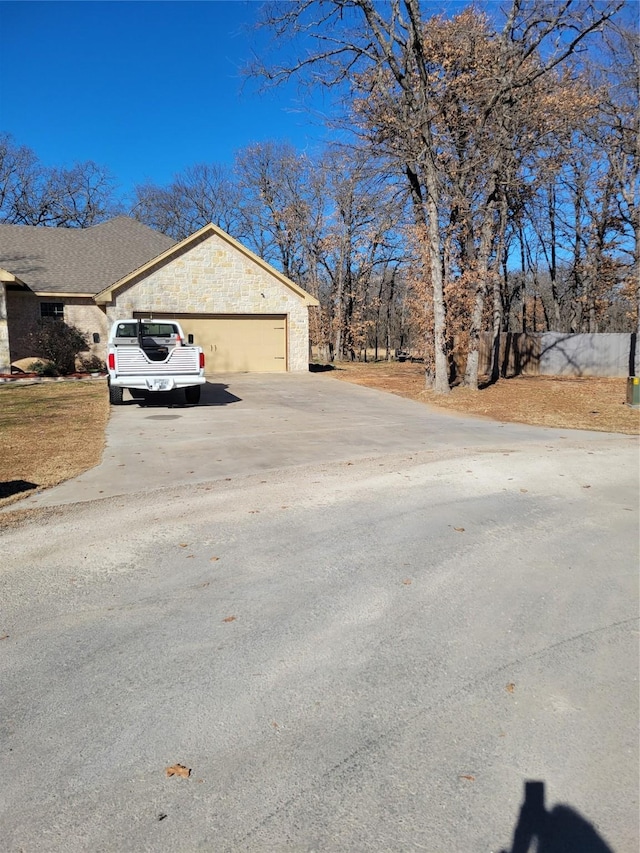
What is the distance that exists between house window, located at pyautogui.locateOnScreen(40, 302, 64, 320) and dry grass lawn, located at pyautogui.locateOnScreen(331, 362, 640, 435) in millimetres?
12333

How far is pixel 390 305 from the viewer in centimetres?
4756

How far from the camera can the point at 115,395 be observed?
45.1 feet

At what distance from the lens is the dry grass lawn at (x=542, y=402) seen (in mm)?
12680

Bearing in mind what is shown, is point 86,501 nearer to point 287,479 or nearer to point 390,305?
point 287,479

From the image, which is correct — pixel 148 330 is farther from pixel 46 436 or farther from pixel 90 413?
pixel 46 436

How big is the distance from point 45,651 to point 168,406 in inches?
438

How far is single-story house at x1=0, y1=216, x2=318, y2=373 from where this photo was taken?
70.2ft

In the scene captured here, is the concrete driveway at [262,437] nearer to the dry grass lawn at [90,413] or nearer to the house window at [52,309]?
the dry grass lawn at [90,413]

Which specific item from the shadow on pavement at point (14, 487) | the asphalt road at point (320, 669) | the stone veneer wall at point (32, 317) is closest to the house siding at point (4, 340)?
the stone veneer wall at point (32, 317)

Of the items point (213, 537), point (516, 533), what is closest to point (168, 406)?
point (213, 537)

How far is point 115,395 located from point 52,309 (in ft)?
40.9

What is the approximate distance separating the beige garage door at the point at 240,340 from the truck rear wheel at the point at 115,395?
28.5ft

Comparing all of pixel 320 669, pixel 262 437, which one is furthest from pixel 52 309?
pixel 320 669

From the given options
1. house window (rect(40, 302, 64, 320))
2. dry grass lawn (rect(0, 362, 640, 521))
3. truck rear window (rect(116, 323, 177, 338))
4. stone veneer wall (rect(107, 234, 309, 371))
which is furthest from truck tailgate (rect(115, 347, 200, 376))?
house window (rect(40, 302, 64, 320))
